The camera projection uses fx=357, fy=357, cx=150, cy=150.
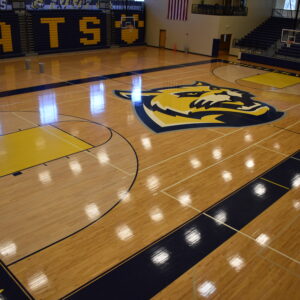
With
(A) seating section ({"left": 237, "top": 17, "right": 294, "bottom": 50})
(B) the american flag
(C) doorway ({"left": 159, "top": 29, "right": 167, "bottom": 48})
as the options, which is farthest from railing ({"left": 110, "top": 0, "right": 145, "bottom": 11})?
(A) seating section ({"left": 237, "top": 17, "right": 294, "bottom": 50})

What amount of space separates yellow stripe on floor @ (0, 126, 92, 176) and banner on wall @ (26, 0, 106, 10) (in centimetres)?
1466

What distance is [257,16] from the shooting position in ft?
93.7

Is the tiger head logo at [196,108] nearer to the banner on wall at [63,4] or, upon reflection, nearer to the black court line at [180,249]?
the black court line at [180,249]

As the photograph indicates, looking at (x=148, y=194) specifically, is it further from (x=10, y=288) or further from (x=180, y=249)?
(x=10, y=288)

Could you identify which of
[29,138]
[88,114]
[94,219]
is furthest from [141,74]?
[94,219]

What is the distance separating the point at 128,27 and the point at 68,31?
440cm

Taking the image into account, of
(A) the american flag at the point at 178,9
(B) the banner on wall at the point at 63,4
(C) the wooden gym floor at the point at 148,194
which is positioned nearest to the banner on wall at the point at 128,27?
(B) the banner on wall at the point at 63,4

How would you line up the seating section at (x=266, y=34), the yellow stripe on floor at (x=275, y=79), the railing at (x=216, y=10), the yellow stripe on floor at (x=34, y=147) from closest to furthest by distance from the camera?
the yellow stripe on floor at (x=34, y=147) < the yellow stripe on floor at (x=275, y=79) < the railing at (x=216, y=10) < the seating section at (x=266, y=34)

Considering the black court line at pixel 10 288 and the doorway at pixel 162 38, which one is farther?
the doorway at pixel 162 38

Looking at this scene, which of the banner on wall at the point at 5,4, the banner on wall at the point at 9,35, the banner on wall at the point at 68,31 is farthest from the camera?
the banner on wall at the point at 68,31

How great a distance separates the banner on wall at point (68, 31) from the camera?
23.2 metres

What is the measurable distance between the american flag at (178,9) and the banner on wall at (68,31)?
520 centimetres

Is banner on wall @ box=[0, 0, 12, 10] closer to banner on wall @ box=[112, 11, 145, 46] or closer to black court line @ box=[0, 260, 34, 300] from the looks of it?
banner on wall @ box=[112, 11, 145, 46]

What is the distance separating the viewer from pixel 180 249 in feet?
20.6
